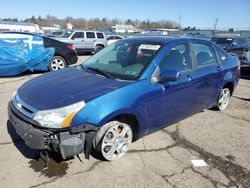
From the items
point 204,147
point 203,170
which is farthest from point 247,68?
point 203,170

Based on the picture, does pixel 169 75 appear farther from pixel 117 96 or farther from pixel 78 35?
pixel 78 35

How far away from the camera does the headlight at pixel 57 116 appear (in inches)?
115

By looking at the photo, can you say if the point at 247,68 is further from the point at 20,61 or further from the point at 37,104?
the point at 37,104

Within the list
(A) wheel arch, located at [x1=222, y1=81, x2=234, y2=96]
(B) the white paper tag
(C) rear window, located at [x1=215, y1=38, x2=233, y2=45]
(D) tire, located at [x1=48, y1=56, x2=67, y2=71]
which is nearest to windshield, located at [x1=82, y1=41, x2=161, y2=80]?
(B) the white paper tag

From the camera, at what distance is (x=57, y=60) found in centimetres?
938

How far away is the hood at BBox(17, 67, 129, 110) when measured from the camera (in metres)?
3.12

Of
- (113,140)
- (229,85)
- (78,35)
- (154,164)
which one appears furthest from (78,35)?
(154,164)

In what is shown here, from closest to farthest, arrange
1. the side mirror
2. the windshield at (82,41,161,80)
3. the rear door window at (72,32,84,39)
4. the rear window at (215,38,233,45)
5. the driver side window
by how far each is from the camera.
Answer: the side mirror, the windshield at (82,41,161,80), the driver side window, the rear window at (215,38,233,45), the rear door window at (72,32,84,39)

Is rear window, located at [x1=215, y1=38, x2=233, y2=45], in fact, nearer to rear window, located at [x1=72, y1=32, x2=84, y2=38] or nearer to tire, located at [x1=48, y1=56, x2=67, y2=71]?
rear window, located at [x1=72, y1=32, x2=84, y2=38]

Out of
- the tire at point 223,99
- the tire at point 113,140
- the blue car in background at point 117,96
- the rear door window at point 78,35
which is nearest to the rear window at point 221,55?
the blue car in background at point 117,96

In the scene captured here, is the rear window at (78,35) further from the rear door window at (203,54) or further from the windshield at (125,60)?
the rear door window at (203,54)

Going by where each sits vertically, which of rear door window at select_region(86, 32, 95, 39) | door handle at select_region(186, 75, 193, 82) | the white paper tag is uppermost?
door handle at select_region(186, 75, 193, 82)

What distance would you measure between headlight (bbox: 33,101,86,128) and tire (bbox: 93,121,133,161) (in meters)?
0.48

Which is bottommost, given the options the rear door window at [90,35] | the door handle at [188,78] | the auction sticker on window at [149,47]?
the rear door window at [90,35]
